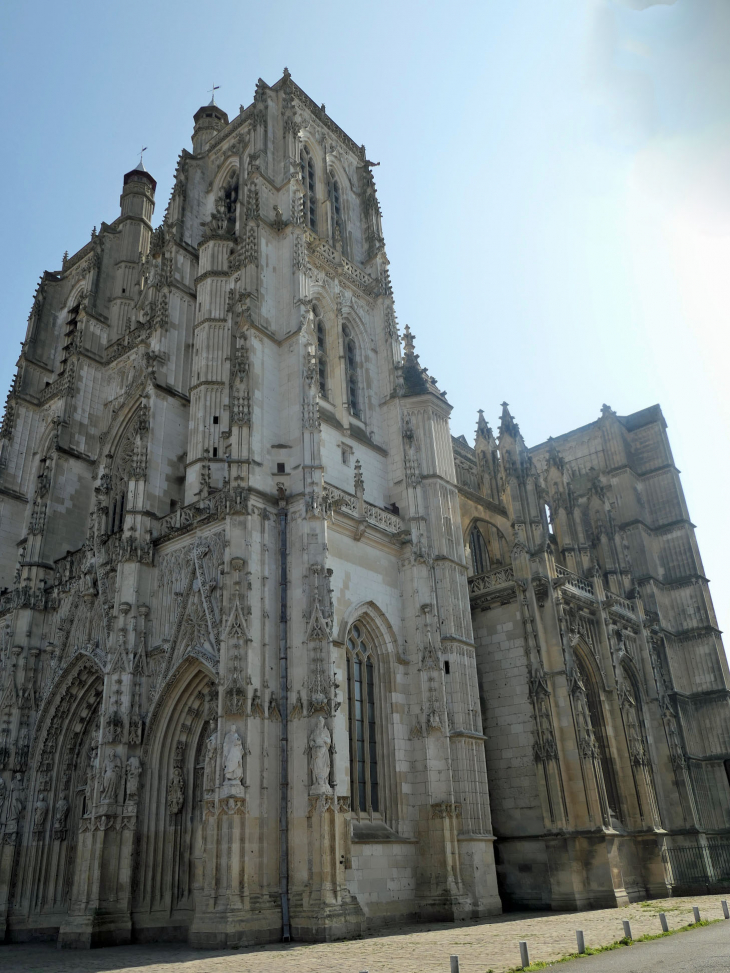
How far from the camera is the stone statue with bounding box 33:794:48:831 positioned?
890 inches

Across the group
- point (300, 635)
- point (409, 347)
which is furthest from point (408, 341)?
point (300, 635)

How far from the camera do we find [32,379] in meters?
34.8

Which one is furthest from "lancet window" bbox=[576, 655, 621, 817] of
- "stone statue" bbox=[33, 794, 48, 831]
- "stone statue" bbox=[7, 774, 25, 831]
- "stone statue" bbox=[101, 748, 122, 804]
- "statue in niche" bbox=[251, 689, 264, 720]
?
"stone statue" bbox=[7, 774, 25, 831]

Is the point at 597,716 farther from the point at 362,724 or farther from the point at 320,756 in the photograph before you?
the point at 320,756

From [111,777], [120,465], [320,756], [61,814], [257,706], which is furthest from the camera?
[120,465]

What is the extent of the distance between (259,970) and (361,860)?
7.43 metres

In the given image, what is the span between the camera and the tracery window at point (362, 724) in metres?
19.7

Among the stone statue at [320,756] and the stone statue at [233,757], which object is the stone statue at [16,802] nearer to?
the stone statue at [233,757]

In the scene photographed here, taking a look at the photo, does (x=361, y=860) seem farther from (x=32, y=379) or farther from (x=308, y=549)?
(x=32, y=379)

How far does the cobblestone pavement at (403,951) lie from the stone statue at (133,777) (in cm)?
328

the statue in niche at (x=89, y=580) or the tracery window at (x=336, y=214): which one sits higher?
the tracery window at (x=336, y=214)

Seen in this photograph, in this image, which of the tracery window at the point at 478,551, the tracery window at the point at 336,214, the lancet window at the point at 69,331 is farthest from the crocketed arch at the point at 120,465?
the tracery window at the point at 478,551

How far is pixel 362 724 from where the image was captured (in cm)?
2050

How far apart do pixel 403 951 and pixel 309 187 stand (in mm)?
25976
